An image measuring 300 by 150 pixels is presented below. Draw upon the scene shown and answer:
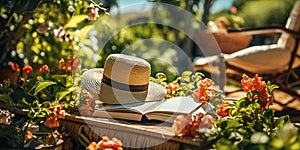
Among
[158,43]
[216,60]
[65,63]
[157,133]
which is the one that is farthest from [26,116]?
[158,43]

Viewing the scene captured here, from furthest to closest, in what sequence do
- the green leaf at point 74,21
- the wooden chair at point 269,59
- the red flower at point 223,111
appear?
the wooden chair at point 269,59
the green leaf at point 74,21
the red flower at point 223,111

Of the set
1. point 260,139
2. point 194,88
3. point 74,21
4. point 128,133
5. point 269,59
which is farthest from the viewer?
point 269,59

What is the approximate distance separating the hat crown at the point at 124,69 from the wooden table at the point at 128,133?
0.22m

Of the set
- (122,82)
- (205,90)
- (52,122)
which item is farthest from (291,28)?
(52,122)

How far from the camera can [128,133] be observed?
173cm

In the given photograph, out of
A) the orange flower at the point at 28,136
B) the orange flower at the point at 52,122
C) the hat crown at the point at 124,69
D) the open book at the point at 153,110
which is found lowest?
the orange flower at the point at 28,136

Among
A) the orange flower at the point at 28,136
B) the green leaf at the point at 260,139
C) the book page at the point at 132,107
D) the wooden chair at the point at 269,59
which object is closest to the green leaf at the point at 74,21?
the wooden chair at the point at 269,59

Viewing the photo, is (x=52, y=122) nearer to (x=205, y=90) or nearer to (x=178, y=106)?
(x=178, y=106)

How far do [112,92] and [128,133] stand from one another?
1.08 feet

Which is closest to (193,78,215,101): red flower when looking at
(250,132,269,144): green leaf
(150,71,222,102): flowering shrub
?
(150,71,222,102): flowering shrub

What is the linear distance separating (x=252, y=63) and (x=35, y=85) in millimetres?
1950

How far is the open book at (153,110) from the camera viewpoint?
182cm

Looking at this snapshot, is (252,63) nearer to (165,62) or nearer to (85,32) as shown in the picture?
(85,32)

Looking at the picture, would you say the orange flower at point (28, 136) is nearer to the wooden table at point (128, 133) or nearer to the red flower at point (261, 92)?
the wooden table at point (128, 133)
